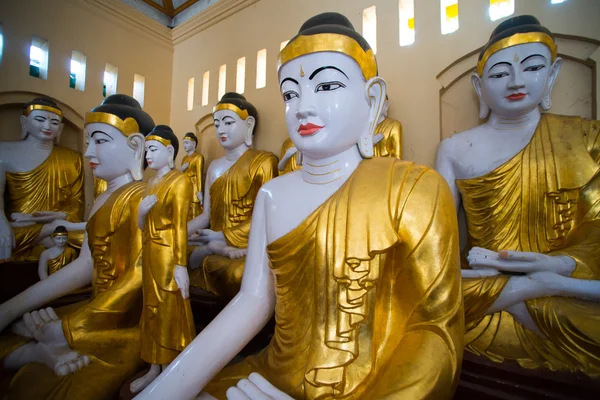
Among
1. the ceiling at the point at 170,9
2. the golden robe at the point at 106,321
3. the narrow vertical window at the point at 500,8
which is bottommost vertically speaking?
the golden robe at the point at 106,321

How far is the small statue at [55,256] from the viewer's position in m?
2.63

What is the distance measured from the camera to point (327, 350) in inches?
36.8

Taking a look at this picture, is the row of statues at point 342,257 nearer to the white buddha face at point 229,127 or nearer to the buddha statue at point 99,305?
the buddha statue at point 99,305

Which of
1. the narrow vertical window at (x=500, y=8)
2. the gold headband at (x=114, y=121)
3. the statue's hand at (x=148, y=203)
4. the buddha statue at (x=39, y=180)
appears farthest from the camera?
the buddha statue at (x=39, y=180)

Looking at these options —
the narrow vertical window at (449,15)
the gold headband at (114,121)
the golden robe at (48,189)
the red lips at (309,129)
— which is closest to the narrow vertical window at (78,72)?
the golden robe at (48,189)

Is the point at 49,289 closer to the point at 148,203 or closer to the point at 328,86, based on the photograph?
the point at 148,203

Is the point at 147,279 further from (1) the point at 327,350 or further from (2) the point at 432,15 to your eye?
(2) the point at 432,15

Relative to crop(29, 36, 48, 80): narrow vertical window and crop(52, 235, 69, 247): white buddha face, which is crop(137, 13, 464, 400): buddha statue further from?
crop(29, 36, 48, 80): narrow vertical window

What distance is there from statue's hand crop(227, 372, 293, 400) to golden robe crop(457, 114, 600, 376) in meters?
0.91

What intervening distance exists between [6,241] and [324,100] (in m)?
2.64

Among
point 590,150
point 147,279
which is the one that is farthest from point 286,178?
point 590,150

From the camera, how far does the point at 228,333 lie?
1.05m

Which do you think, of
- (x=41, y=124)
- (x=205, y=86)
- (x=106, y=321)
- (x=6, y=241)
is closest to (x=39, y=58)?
(x=41, y=124)

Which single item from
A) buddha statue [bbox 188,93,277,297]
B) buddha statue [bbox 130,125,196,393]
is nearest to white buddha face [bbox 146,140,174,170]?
buddha statue [bbox 130,125,196,393]
